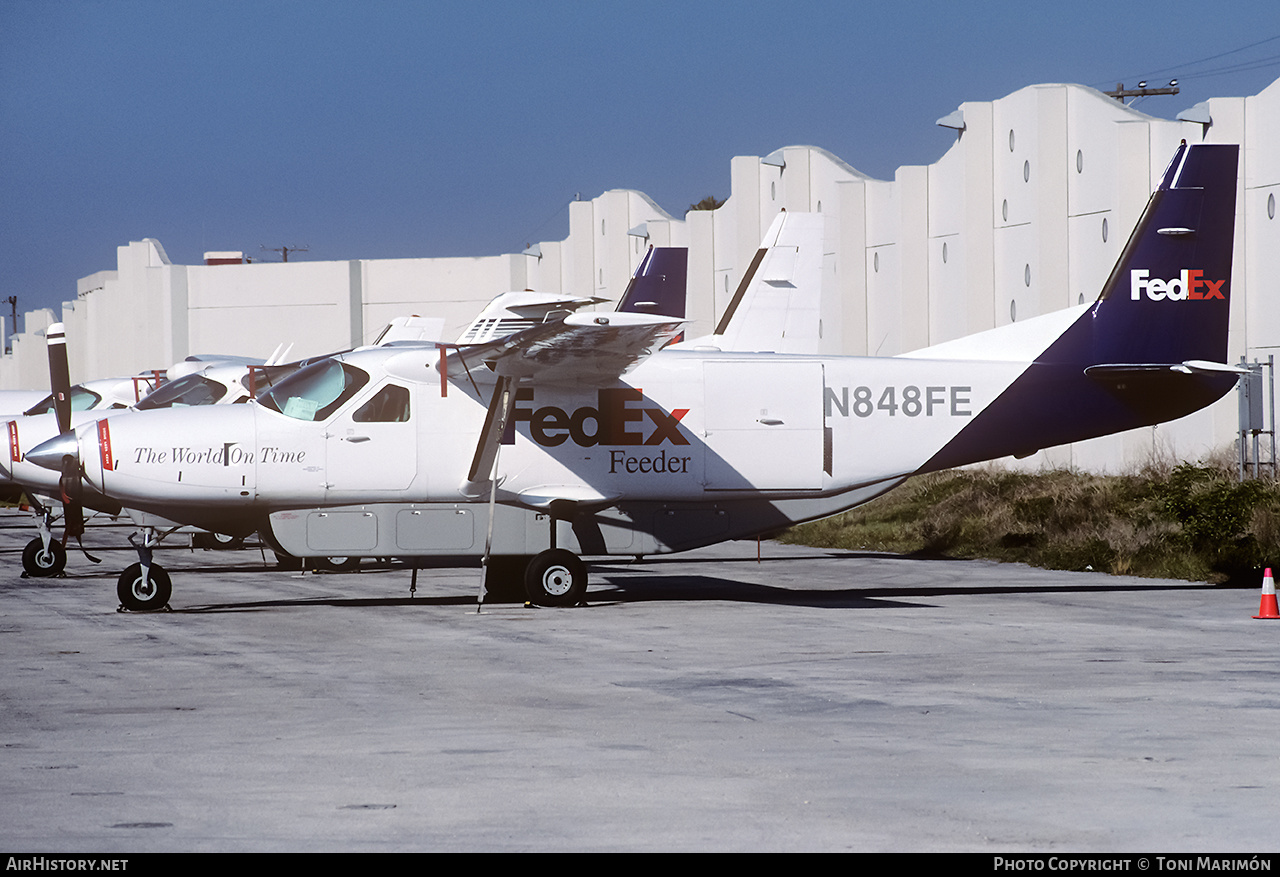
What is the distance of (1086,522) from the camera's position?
854 inches

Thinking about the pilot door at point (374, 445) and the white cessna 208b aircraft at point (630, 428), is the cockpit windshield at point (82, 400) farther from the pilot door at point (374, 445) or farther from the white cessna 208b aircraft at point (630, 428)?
the pilot door at point (374, 445)

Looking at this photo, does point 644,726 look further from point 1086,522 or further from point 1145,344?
point 1086,522

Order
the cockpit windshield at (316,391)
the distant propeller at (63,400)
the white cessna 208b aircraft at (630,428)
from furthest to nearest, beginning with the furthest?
the distant propeller at (63,400)
the cockpit windshield at (316,391)
the white cessna 208b aircraft at (630,428)

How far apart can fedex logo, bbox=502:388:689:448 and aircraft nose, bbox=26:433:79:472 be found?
425cm

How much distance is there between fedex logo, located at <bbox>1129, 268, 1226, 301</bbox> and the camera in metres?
16.4

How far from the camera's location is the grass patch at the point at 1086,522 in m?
18.0

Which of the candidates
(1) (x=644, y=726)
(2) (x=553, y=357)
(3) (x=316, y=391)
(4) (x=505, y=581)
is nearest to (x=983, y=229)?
(4) (x=505, y=581)

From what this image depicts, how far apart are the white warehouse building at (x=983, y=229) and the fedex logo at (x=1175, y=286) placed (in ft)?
28.5

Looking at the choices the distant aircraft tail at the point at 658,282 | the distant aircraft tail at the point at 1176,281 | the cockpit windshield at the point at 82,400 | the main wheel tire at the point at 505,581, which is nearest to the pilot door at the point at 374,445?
the main wheel tire at the point at 505,581

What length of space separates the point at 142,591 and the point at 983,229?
2137 cm

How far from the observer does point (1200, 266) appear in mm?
16484

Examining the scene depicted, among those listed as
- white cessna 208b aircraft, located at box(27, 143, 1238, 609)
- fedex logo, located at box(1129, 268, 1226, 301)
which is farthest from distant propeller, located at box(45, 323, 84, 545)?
fedex logo, located at box(1129, 268, 1226, 301)

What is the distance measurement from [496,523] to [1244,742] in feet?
29.6
